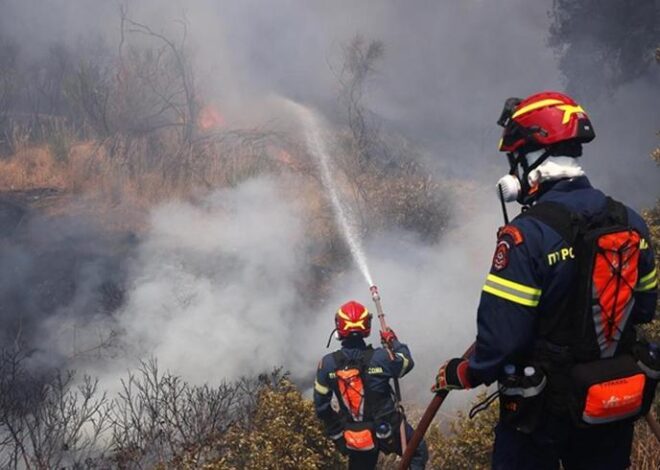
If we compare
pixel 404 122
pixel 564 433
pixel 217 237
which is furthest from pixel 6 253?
pixel 404 122

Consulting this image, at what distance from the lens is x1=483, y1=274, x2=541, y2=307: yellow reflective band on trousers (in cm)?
197

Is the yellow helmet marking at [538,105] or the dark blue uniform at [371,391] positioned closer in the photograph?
the yellow helmet marking at [538,105]

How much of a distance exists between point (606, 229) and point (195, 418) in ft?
14.4

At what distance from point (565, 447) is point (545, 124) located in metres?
1.25

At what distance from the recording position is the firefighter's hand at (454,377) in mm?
2191

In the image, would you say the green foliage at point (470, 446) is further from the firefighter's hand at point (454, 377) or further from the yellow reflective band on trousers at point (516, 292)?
the yellow reflective band on trousers at point (516, 292)

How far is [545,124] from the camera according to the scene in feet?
7.17

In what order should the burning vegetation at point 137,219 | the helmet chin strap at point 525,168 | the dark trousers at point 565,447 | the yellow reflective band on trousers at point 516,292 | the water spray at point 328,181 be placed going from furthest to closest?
1. the water spray at point 328,181
2. the burning vegetation at point 137,219
3. the helmet chin strap at point 525,168
4. the dark trousers at point 565,447
5. the yellow reflective band on trousers at point 516,292

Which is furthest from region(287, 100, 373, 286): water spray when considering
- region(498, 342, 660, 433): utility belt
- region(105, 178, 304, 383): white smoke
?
region(498, 342, 660, 433): utility belt

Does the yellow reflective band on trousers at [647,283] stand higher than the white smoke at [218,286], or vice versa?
the white smoke at [218,286]

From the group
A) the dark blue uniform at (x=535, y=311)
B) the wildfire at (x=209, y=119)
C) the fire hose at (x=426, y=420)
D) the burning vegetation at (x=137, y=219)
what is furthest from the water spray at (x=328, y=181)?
the dark blue uniform at (x=535, y=311)

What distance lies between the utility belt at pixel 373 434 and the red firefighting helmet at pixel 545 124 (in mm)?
2581

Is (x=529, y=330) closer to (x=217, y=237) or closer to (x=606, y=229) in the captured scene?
(x=606, y=229)

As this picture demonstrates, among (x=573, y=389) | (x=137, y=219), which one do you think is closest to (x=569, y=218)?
(x=573, y=389)
